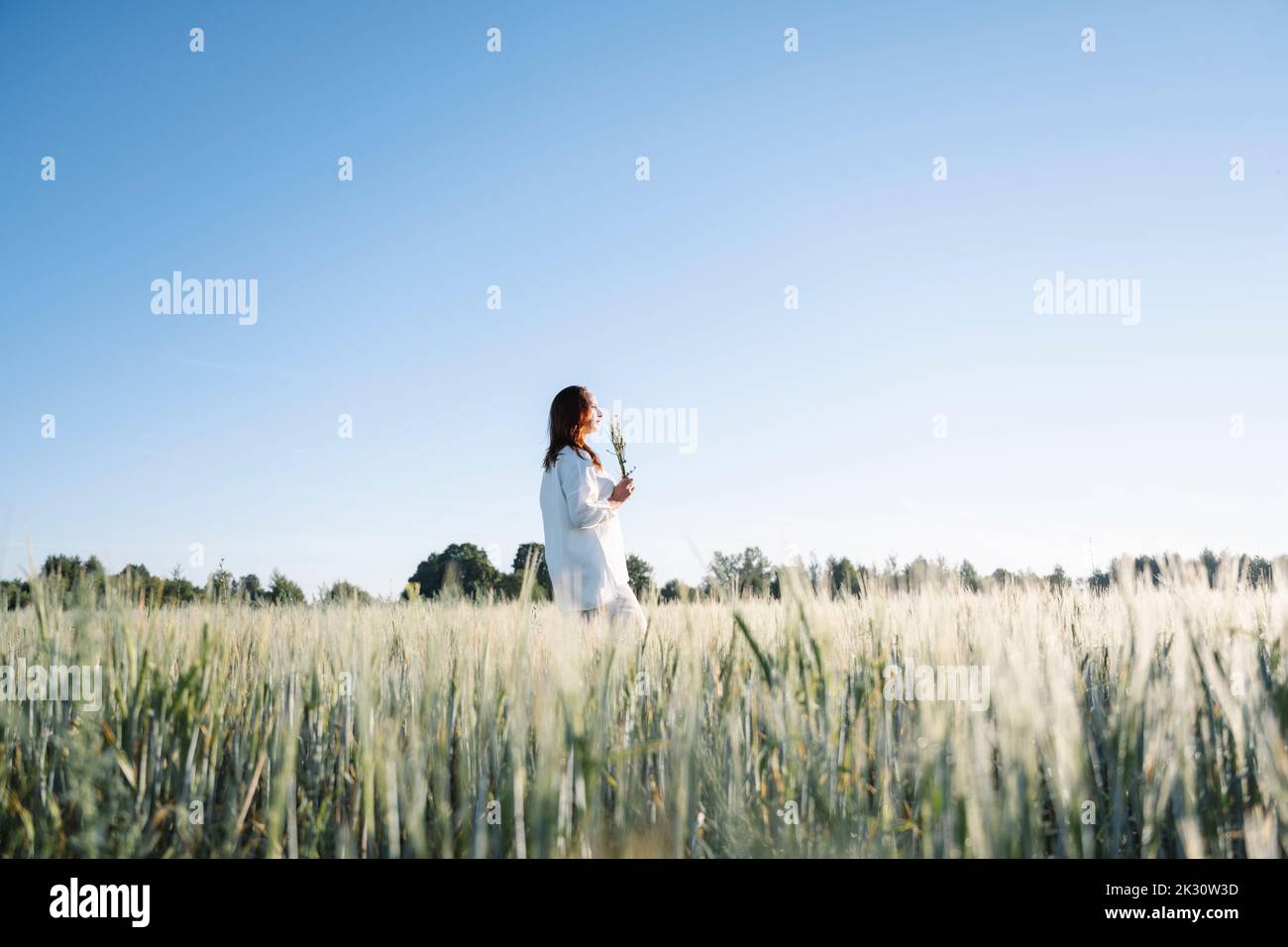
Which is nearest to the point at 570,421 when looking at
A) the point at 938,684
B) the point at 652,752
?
the point at 652,752

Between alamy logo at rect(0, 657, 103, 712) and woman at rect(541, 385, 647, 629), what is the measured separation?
246cm

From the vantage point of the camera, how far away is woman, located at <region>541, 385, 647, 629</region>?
14.3ft

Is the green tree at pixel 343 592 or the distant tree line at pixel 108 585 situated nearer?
the distant tree line at pixel 108 585

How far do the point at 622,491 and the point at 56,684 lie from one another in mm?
2967

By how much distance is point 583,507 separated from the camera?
4.35m
